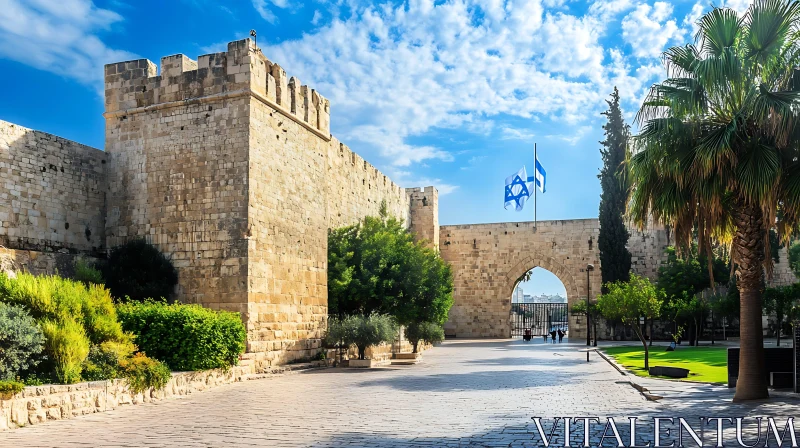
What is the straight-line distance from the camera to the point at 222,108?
50.7 feet

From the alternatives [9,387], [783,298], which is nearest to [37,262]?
[9,387]

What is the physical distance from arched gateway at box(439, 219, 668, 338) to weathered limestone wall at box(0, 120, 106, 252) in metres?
21.4

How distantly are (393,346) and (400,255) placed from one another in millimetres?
3786

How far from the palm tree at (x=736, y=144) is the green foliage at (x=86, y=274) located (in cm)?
1014

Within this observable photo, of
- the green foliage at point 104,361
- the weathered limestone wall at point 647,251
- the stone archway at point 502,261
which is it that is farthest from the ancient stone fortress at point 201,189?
the weathered limestone wall at point 647,251

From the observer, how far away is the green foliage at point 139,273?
14.7 meters

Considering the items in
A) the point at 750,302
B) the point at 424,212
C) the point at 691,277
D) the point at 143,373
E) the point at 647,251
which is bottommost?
the point at 143,373

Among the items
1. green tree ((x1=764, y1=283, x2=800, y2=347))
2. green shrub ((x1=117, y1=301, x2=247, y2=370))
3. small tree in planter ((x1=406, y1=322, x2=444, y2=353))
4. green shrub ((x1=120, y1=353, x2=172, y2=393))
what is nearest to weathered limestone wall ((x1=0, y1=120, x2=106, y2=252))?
green shrub ((x1=117, y1=301, x2=247, y2=370))

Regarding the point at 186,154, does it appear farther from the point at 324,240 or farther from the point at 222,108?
the point at 324,240

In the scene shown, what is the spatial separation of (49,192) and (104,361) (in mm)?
5395

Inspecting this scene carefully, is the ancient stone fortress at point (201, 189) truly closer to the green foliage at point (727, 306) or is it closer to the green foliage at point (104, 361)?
the green foliage at point (104, 361)

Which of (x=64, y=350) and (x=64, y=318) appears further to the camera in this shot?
(x=64, y=318)

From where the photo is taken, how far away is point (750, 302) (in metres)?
10.3

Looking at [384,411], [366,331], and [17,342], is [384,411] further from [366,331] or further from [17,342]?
[366,331]
